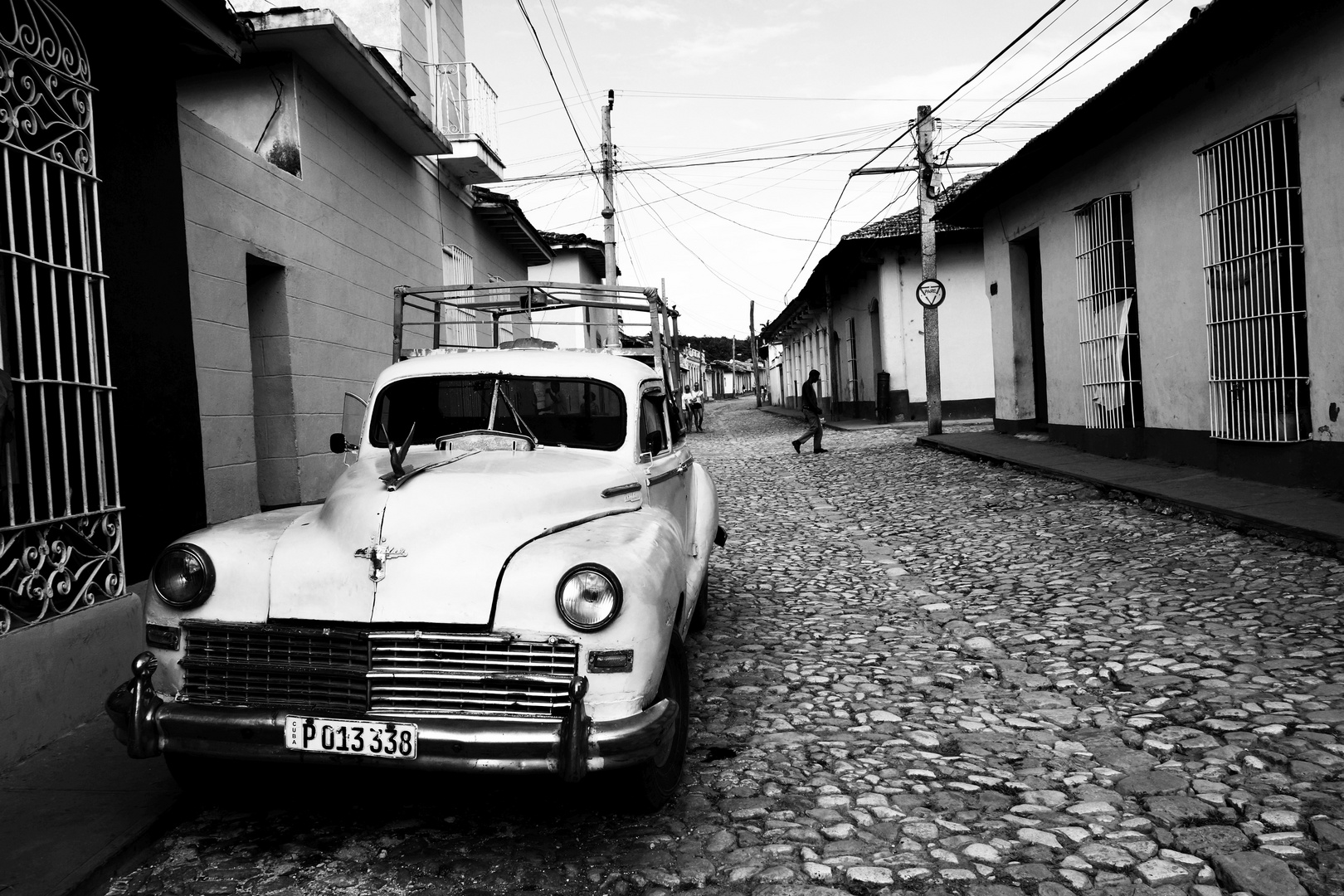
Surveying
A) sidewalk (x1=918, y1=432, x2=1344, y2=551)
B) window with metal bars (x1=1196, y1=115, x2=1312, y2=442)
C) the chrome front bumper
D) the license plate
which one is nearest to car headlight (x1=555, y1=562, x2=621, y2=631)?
the chrome front bumper

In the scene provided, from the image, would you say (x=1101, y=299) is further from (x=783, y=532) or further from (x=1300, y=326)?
(x=783, y=532)

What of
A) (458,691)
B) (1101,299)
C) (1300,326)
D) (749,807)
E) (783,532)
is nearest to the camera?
(458,691)

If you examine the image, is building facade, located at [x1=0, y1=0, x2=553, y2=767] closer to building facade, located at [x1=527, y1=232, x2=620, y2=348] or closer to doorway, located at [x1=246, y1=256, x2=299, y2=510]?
doorway, located at [x1=246, y1=256, x2=299, y2=510]

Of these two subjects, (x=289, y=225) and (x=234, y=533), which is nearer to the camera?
(x=234, y=533)

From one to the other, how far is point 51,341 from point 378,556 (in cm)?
237

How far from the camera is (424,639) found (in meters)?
2.92

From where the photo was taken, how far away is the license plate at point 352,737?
2797 mm

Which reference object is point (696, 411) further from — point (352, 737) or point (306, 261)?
point (352, 737)

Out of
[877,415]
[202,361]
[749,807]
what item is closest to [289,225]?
[202,361]

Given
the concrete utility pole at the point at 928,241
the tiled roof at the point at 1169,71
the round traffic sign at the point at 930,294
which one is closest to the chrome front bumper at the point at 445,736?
the tiled roof at the point at 1169,71

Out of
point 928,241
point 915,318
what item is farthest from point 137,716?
point 915,318

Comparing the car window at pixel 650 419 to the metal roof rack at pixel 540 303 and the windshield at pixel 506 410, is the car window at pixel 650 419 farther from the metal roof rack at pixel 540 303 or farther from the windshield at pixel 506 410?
the metal roof rack at pixel 540 303

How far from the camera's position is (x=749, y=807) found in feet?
10.7

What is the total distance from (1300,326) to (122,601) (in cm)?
874
